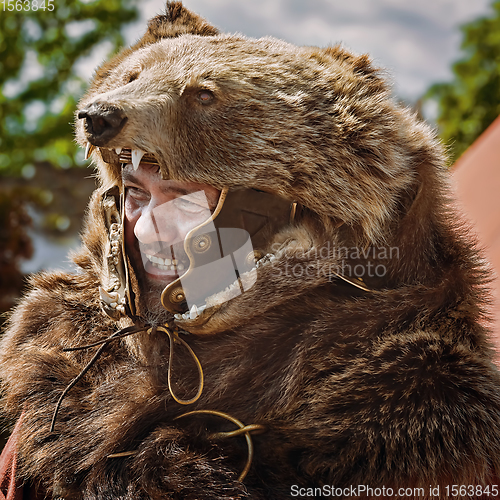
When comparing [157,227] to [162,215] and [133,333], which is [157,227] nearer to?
[162,215]

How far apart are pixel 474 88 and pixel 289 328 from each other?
5234 mm

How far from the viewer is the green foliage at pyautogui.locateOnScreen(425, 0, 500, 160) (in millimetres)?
5586

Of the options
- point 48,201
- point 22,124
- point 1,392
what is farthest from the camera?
point 48,201

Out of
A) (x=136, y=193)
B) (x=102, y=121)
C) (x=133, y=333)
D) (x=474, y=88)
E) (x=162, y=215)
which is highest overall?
(x=474, y=88)

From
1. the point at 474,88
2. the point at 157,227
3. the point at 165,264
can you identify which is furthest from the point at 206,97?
the point at 474,88

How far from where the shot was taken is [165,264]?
163cm

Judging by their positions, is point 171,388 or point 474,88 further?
point 474,88

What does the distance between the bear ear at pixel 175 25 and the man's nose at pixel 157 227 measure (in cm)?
80

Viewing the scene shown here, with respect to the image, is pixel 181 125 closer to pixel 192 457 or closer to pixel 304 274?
pixel 304 274

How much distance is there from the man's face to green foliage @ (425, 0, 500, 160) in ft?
15.2

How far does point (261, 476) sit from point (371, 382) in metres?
0.44

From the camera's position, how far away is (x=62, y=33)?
6285mm

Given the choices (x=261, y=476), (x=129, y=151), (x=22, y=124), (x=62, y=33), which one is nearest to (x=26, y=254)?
(x=22, y=124)

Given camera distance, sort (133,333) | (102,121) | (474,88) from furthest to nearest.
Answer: (474,88)
(133,333)
(102,121)
